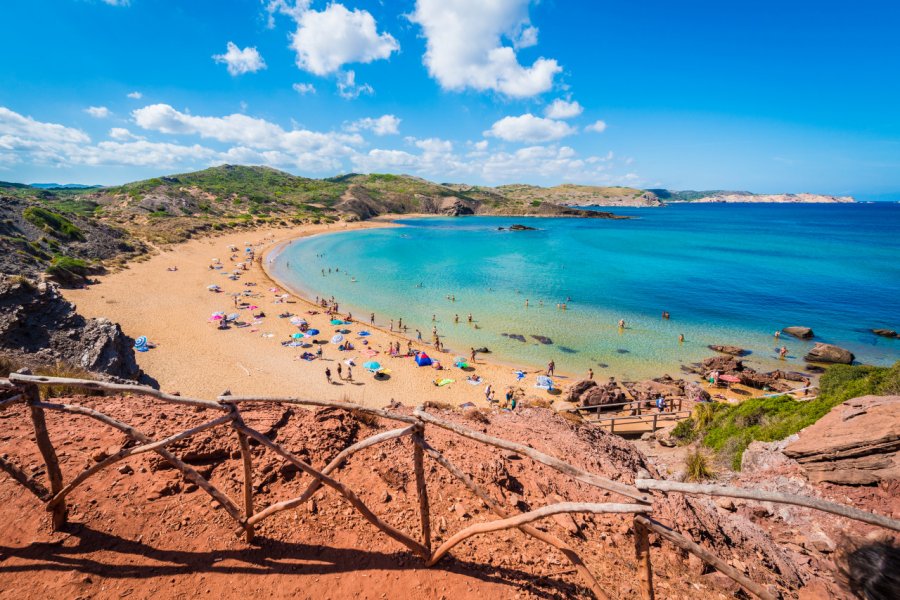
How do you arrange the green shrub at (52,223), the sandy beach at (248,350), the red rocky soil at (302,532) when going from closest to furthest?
1. the red rocky soil at (302,532)
2. the sandy beach at (248,350)
3. the green shrub at (52,223)

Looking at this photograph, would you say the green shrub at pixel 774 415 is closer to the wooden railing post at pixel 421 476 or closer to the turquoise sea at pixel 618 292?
the turquoise sea at pixel 618 292

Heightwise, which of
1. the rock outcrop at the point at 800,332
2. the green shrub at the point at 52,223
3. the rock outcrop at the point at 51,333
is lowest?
the rock outcrop at the point at 800,332

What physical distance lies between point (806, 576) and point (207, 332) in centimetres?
3289

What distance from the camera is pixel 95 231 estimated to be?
163 ft

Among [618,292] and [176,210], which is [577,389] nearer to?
[618,292]

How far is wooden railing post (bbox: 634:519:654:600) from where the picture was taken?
3.70 m

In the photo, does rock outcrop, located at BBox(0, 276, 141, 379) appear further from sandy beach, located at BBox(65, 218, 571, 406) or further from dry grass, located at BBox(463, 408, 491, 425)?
dry grass, located at BBox(463, 408, 491, 425)

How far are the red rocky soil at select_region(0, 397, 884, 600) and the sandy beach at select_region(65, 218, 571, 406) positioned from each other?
13.5 m

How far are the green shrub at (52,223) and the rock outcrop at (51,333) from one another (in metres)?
43.9

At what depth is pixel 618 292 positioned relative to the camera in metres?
44.2

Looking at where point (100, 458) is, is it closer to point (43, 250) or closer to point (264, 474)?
point (264, 474)

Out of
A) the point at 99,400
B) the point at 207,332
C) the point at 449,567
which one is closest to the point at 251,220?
the point at 207,332

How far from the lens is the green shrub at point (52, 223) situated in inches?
1716

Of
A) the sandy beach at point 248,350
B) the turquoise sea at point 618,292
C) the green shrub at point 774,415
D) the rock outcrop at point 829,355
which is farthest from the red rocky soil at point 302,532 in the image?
the rock outcrop at point 829,355
